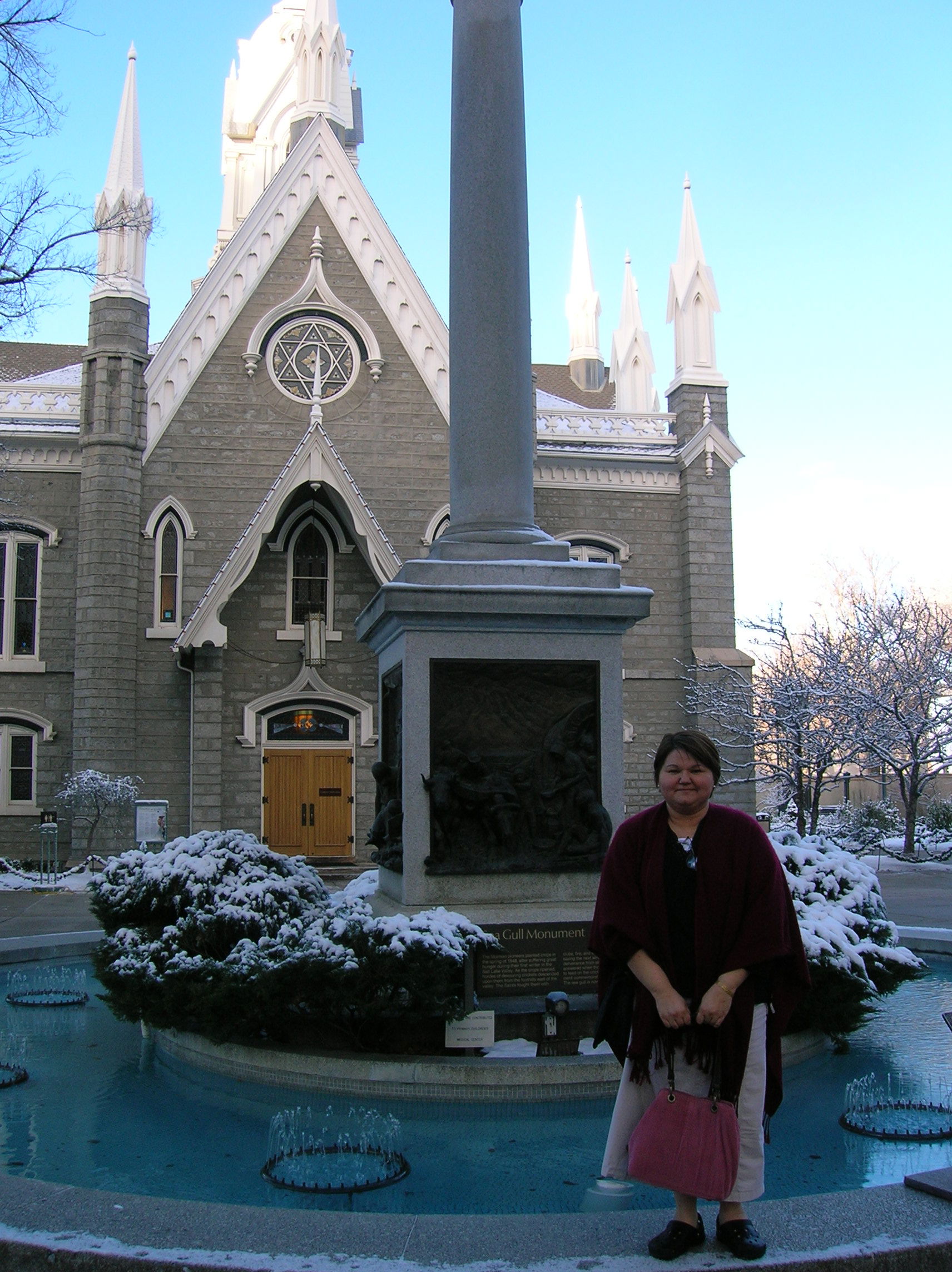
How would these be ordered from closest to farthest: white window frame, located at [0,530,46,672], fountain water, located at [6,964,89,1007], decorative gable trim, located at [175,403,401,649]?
fountain water, located at [6,964,89,1007] < decorative gable trim, located at [175,403,401,649] < white window frame, located at [0,530,46,672]

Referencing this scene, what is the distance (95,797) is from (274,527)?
6.27 meters

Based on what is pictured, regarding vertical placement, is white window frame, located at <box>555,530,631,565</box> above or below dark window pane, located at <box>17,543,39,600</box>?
above

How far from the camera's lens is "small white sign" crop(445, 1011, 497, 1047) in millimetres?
6398

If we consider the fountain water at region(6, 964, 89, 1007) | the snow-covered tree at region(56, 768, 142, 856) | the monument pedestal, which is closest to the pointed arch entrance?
the snow-covered tree at region(56, 768, 142, 856)

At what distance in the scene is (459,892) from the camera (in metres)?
7.37

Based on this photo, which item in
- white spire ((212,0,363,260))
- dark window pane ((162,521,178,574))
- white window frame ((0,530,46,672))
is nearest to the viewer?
dark window pane ((162,521,178,574))

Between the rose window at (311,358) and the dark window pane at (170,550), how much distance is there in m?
3.84

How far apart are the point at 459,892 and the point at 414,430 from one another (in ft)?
63.1

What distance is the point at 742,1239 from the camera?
3584 mm

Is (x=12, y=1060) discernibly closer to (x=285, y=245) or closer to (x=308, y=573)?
(x=308, y=573)

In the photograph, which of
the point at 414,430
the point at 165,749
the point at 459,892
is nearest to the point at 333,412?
the point at 414,430

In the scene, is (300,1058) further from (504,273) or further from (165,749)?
(165,749)

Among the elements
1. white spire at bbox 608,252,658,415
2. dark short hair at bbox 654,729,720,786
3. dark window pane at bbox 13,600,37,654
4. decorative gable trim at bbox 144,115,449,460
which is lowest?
dark short hair at bbox 654,729,720,786

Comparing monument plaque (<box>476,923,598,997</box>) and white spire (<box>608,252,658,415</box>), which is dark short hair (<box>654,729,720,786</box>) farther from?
white spire (<box>608,252,658,415</box>)
